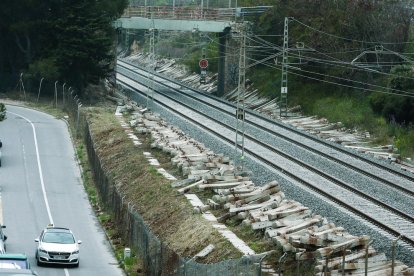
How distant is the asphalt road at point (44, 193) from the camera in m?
40.7

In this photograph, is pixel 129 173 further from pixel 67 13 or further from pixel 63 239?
pixel 67 13

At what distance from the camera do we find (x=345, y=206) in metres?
38.4

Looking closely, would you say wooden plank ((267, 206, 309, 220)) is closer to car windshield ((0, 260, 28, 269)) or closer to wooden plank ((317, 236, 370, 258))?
wooden plank ((317, 236, 370, 258))

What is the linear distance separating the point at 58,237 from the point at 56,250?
1417 millimetres

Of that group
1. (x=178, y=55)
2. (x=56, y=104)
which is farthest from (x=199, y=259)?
(x=178, y=55)

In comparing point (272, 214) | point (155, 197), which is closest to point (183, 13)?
point (155, 197)

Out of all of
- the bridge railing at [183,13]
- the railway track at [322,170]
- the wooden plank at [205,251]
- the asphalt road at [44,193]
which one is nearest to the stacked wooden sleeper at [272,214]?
the wooden plank at [205,251]

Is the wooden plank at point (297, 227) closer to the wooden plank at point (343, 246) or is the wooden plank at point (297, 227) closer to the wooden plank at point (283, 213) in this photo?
the wooden plank at point (283, 213)

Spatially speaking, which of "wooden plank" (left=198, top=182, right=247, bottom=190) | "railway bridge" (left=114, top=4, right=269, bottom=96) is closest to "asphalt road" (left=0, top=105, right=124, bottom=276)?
"wooden plank" (left=198, top=182, right=247, bottom=190)

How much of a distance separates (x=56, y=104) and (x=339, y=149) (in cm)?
3555

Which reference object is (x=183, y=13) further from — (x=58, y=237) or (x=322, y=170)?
(x=58, y=237)

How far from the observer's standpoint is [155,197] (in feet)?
148

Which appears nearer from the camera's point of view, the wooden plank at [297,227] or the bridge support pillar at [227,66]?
the wooden plank at [297,227]

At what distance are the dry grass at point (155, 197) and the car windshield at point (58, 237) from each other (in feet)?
10.4
